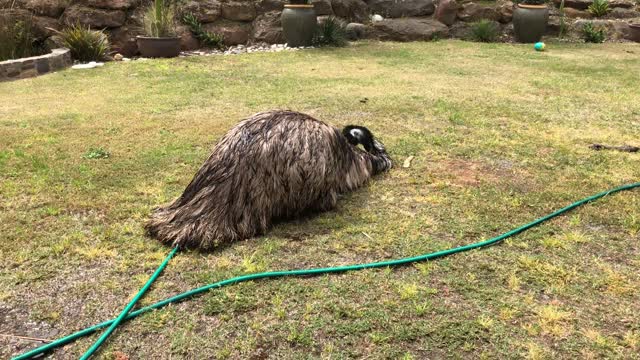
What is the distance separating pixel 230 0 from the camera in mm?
12477

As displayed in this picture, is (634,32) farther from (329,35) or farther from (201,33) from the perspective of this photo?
(201,33)

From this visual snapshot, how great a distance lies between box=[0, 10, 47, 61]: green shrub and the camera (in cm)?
945

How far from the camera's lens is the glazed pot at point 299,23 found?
11.6m

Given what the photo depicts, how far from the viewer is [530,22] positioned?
12570mm

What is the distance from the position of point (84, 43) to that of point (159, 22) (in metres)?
1.49

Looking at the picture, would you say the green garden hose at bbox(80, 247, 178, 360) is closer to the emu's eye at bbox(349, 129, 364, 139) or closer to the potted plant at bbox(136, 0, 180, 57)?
the emu's eye at bbox(349, 129, 364, 139)

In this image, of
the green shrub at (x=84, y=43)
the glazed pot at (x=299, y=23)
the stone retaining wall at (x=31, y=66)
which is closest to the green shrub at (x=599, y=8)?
the glazed pot at (x=299, y=23)

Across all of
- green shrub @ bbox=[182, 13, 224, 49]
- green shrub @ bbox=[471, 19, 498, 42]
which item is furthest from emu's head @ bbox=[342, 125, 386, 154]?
green shrub @ bbox=[471, 19, 498, 42]

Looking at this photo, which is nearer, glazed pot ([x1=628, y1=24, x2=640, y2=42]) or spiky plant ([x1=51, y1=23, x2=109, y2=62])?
spiky plant ([x1=51, y1=23, x2=109, y2=62])

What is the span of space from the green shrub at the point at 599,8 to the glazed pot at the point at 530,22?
90.6 inches

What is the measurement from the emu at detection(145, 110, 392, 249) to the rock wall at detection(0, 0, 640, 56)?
29.3ft

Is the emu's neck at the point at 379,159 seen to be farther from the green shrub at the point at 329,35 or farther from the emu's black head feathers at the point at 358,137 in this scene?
the green shrub at the point at 329,35

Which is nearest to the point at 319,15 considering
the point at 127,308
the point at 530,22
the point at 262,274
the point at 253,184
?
the point at 530,22

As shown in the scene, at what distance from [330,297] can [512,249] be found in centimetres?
122
